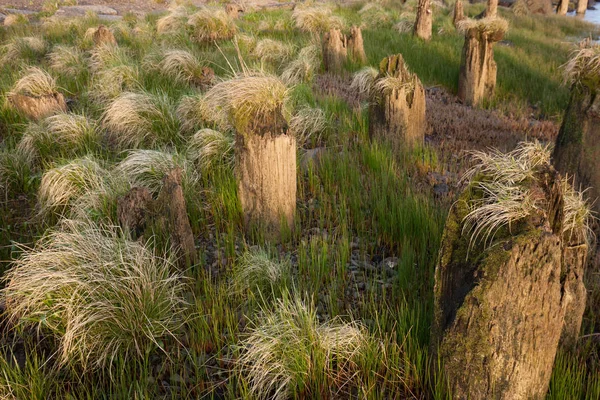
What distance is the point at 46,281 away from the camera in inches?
116

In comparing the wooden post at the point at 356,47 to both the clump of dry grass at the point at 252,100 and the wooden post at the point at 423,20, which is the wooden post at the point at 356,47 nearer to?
the wooden post at the point at 423,20

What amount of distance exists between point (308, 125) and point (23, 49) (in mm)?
7973

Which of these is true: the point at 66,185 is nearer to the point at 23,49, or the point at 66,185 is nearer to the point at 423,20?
the point at 23,49

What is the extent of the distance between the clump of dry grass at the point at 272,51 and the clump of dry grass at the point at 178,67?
70.9 inches

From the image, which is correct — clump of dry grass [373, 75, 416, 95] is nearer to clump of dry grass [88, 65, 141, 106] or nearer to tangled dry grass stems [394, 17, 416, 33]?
clump of dry grass [88, 65, 141, 106]

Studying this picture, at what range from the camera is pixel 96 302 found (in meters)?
2.85

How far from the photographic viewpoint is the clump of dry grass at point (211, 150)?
Answer: 509 centimetres

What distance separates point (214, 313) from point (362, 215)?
1.73 meters

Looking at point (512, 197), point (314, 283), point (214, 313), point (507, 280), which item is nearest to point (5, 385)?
point (214, 313)

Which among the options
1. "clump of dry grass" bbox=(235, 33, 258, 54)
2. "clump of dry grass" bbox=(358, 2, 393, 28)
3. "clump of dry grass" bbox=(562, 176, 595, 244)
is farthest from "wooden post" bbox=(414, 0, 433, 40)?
"clump of dry grass" bbox=(562, 176, 595, 244)

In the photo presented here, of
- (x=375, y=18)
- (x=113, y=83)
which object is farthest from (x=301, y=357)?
(x=375, y=18)

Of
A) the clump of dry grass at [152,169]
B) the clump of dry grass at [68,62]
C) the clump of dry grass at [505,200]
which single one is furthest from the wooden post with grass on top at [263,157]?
the clump of dry grass at [68,62]

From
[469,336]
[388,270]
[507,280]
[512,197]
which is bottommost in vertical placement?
[388,270]

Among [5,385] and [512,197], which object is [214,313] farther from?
[512,197]
